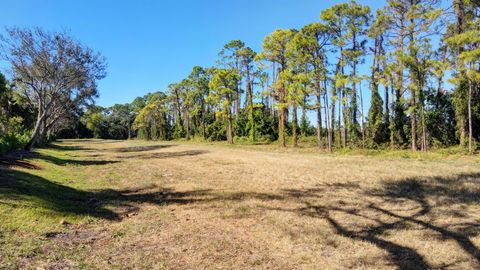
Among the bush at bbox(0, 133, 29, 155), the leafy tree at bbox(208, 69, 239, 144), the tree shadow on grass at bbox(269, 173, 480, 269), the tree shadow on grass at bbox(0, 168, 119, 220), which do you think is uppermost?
Answer: the leafy tree at bbox(208, 69, 239, 144)

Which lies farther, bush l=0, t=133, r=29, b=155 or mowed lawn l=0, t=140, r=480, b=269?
bush l=0, t=133, r=29, b=155

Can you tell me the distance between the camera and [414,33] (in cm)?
2391

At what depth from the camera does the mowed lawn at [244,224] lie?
14.9ft

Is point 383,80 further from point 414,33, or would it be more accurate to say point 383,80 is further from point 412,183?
point 412,183

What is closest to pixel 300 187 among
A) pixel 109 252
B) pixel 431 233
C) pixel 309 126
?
pixel 431 233

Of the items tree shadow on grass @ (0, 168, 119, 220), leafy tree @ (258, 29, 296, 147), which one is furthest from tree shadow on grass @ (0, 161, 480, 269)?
leafy tree @ (258, 29, 296, 147)

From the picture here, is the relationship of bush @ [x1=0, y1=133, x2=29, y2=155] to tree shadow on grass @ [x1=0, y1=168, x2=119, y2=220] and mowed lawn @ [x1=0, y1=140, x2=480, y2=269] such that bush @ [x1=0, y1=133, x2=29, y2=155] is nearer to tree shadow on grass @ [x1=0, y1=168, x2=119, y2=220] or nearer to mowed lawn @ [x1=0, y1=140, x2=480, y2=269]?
tree shadow on grass @ [x1=0, y1=168, x2=119, y2=220]

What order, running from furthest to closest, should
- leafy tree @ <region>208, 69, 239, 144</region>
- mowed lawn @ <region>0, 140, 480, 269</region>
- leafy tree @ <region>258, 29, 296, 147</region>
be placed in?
1. leafy tree @ <region>208, 69, 239, 144</region>
2. leafy tree @ <region>258, 29, 296, 147</region>
3. mowed lawn @ <region>0, 140, 480, 269</region>

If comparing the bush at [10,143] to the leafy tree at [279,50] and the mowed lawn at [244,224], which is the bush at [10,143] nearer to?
the mowed lawn at [244,224]

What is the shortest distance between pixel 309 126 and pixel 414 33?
18.6 m

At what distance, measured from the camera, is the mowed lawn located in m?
4.54

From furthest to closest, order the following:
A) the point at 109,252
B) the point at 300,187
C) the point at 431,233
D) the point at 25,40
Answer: the point at 25,40
the point at 300,187
the point at 431,233
the point at 109,252

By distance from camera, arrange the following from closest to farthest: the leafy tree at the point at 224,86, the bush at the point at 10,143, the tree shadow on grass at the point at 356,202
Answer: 1. the tree shadow on grass at the point at 356,202
2. the bush at the point at 10,143
3. the leafy tree at the point at 224,86

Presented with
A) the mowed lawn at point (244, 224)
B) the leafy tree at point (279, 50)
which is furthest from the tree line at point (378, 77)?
the mowed lawn at point (244, 224)
